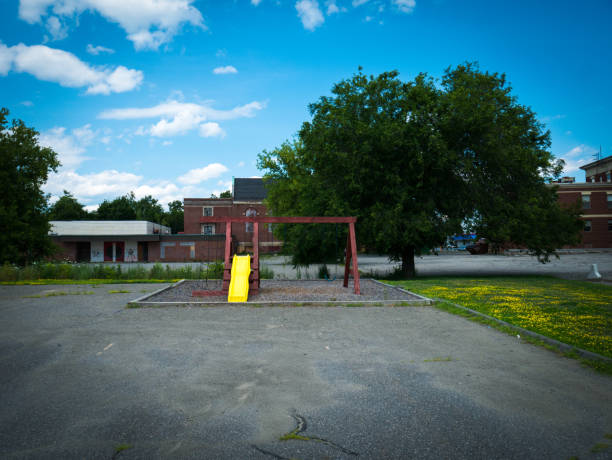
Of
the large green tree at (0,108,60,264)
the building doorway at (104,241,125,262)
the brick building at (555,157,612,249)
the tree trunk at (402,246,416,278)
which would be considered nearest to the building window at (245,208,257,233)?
the building doorway at (104,241,125,262)

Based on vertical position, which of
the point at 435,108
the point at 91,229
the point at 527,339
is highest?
the point at 435,108

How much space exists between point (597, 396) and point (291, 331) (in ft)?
15.3

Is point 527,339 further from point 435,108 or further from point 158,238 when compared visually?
point 158,238

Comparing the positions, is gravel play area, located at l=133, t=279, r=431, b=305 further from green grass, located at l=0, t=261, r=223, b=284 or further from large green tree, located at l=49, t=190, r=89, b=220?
large green tree, located at l=49, t=190, r=89, b=220

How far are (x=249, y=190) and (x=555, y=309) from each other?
5885cm

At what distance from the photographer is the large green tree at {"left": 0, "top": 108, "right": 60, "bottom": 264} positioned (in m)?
25.2

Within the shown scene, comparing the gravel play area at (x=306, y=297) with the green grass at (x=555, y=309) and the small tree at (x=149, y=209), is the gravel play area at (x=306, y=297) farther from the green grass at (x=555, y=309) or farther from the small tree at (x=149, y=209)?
the small tree at (x=149, y=209)

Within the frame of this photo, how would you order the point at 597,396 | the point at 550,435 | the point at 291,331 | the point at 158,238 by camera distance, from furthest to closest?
1. the point at 158,238
2. the point at 291,331
3. the point at 597,396
4. the point at 550,435

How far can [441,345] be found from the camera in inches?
249

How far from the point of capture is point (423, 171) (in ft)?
61.6

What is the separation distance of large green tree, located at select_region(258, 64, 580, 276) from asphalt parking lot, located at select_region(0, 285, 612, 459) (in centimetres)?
1206

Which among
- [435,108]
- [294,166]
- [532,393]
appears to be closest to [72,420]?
[532,393]

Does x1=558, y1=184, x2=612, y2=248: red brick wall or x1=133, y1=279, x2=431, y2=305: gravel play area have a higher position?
x1=558, y1=184, x2=612, y2=248: red brick wall

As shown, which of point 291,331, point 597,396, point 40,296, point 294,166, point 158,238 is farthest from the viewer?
point 158,238
